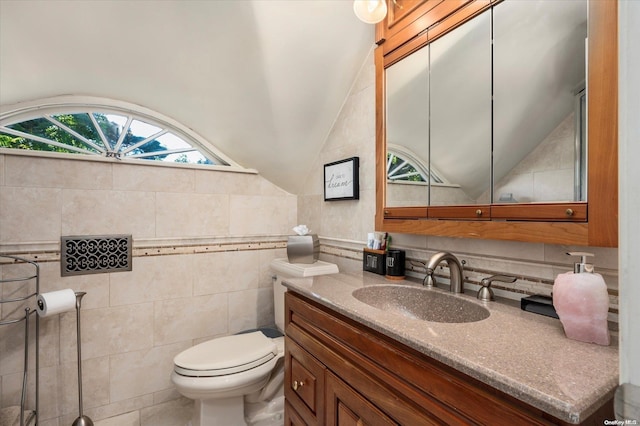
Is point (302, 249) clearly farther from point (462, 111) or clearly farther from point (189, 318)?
point (462, 111)

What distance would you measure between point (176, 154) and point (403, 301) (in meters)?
1.78

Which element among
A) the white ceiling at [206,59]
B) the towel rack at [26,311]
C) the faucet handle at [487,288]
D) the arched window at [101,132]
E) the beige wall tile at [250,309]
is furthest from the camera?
the beige wall tile at [250,309]

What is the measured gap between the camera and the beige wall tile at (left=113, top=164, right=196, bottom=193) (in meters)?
1.90

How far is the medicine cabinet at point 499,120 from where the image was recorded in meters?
0.78

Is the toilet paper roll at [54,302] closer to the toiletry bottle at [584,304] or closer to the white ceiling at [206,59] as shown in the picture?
the white ceiling at [206,59]

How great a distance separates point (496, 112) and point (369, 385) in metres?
0.97

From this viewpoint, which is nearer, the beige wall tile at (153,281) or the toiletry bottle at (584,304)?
A: the toiletry bottle at (584,304)

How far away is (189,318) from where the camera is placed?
2078 millimetres

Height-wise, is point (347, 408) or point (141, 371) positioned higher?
point (347, 408)

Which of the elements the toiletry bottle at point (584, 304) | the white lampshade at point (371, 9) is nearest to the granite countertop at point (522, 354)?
the toiletry bottle at point (584, 304)

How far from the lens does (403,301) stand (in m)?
1.28

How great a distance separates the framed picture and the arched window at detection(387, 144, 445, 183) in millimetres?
337

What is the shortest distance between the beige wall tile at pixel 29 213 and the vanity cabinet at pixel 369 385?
144cm

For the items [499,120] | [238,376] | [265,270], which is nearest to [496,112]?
[499,120]
